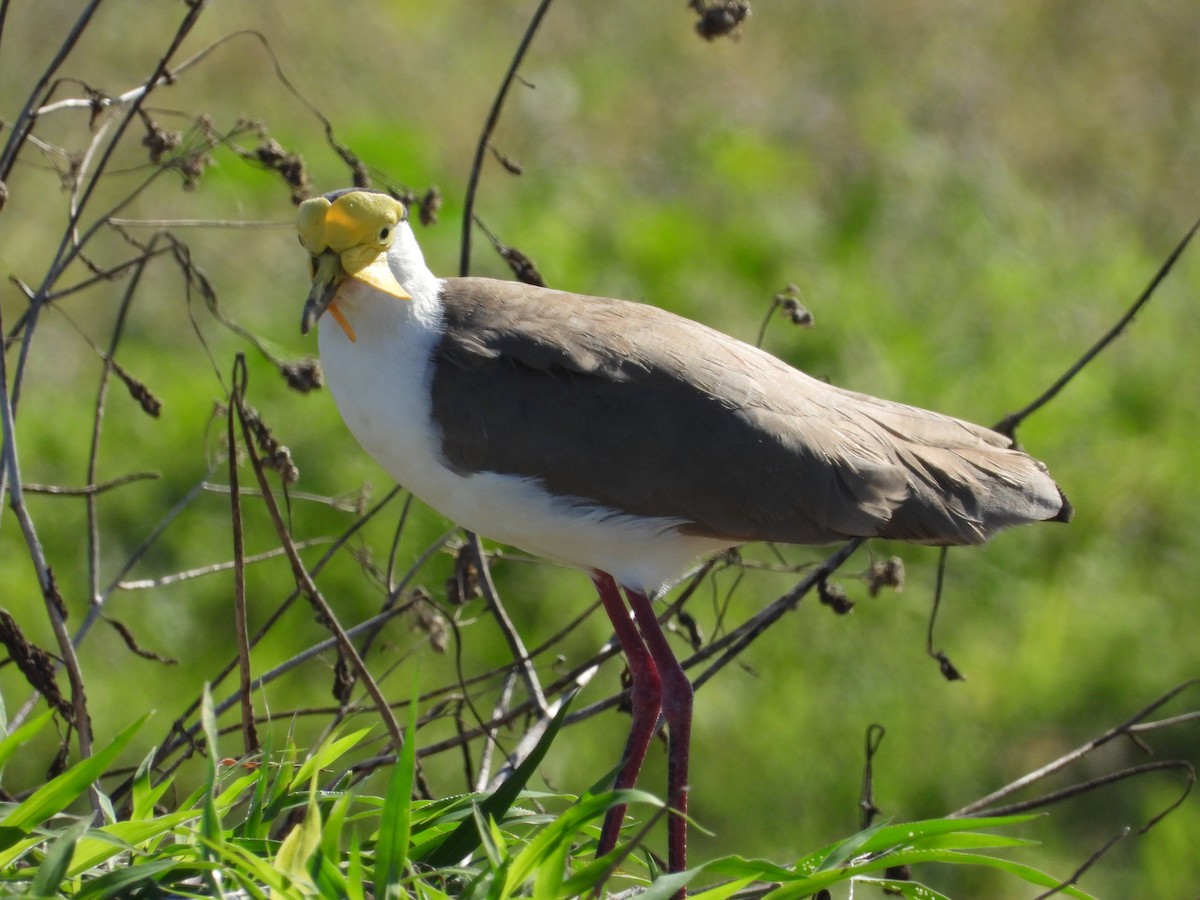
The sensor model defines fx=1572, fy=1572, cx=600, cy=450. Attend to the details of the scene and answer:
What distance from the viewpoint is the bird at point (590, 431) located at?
340cm

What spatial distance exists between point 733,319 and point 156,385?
2.48 metres

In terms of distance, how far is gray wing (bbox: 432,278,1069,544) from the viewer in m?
3.42

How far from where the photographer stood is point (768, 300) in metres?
7.19

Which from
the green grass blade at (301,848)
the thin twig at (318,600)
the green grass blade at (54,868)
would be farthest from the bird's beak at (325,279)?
the green grass blade at (54,868)

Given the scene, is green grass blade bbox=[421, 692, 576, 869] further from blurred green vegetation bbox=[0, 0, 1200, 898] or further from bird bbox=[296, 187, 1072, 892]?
blurred green vegetation bbox=[0, 0, 1200, 898]

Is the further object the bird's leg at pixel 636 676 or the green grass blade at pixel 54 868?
the bird's leg at pixel 636 676

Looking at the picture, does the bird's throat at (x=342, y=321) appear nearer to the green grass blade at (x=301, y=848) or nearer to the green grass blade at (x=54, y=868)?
the green grass blade at (x=301, y=848)

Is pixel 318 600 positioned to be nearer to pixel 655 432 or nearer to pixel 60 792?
pixel 60 792

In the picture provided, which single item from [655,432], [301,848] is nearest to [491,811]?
[301,848]

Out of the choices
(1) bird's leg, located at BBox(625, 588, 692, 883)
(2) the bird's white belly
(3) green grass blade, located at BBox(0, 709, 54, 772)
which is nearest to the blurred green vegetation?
(2) the bird's white belly

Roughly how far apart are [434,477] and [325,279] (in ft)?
1.58

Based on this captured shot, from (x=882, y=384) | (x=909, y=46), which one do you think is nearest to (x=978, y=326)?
(x=882, y=384)

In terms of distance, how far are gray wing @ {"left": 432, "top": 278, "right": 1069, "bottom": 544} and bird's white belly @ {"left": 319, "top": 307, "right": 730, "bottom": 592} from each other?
3cm

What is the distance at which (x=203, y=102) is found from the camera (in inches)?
323
